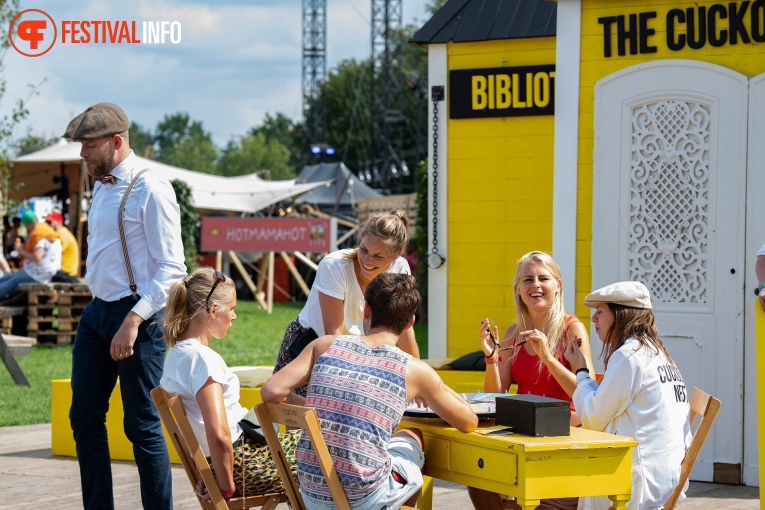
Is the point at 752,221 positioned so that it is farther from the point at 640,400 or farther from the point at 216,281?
the point at 216,281

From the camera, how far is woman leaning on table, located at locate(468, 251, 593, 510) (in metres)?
4.86

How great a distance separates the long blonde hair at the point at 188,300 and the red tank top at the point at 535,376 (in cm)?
142

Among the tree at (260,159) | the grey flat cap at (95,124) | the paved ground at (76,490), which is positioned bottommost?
the paved ground at (76,490)

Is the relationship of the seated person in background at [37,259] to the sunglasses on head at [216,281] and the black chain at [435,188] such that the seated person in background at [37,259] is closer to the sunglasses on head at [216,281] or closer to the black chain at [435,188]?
the black chain at [435,188]

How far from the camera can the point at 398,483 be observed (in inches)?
149

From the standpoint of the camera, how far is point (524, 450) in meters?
3.42

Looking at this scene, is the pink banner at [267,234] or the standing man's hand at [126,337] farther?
the pink banner at [267,234]

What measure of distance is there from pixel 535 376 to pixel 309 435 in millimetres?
1601

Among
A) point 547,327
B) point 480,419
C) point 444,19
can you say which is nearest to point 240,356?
point 444,19

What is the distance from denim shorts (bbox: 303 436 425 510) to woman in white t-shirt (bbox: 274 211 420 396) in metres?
1.01

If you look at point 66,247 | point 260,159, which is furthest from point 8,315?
point 260,159

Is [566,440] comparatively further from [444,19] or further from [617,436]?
[444,19]

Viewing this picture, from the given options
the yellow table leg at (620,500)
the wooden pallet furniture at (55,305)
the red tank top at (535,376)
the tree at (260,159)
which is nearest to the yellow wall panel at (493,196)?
the red tank top at (535,376)

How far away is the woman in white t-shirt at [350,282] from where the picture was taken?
4.91 m
